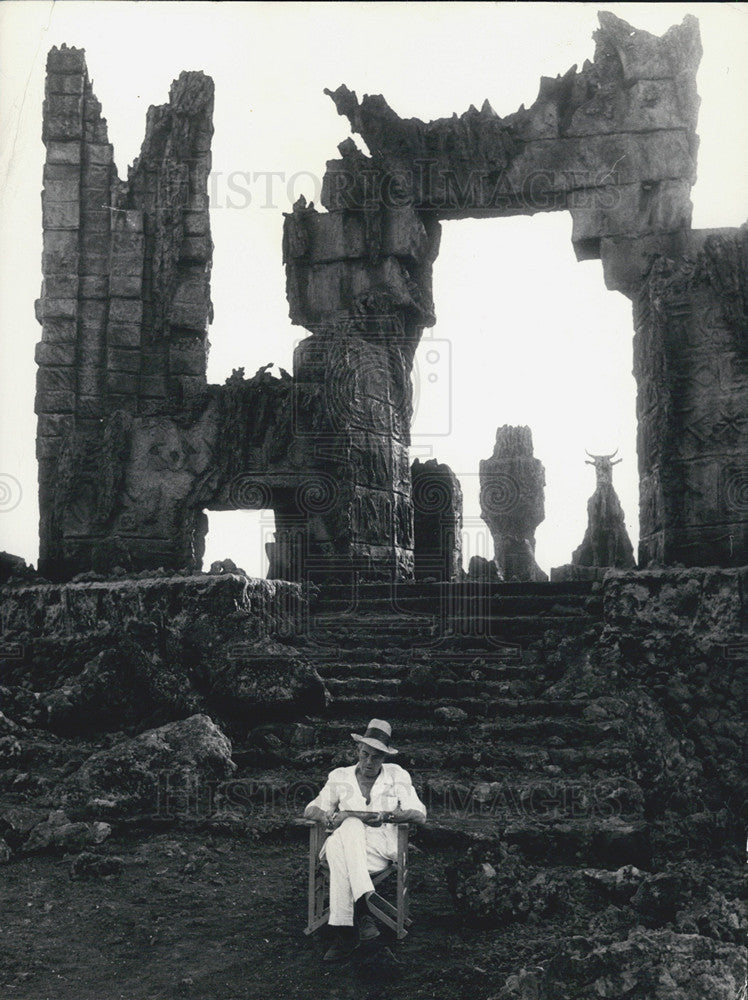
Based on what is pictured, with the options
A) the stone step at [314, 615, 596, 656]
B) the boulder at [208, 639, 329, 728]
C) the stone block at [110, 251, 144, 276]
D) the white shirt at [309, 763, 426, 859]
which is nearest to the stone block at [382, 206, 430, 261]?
the stone block at [110, 251, 144, 276]

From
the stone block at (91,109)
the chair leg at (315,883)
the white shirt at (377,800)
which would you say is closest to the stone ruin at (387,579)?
the stone block at (91,109)

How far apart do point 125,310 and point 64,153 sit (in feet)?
8.08

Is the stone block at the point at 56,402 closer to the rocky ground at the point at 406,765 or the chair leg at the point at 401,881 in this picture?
the rocky ground at the point at 406,765

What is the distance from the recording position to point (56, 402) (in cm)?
1642

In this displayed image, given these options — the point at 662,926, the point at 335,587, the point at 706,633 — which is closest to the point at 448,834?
the point at 662,926

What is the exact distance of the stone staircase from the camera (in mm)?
7492

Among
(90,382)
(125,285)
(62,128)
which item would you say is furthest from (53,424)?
(62,128)

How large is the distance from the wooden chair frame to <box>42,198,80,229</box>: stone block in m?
12.7

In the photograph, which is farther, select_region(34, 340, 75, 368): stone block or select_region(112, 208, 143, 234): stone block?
select_region(112, 208, 143, 234): stone block

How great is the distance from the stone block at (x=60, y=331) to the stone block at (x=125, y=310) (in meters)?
0.58

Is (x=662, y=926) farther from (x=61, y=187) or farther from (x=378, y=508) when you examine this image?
(x=61, y=187)

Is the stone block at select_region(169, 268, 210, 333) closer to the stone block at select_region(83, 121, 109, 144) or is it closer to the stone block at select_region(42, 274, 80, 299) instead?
the stone block at select_region(42, 274, 80, 299)

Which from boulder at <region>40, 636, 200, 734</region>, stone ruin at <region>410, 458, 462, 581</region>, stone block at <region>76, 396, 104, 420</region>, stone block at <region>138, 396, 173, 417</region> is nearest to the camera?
boulder at <region>40, 636, 200, 734</region>

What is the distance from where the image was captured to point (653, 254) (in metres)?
14.7
